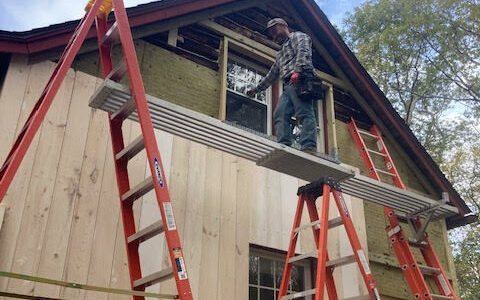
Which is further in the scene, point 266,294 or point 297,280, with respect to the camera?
point 297,280

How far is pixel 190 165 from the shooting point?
5473 millimetres

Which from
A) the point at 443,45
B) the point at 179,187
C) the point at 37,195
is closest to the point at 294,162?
the point at 179,187

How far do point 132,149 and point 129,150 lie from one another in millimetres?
29

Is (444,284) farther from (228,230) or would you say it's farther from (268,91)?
(268,91)

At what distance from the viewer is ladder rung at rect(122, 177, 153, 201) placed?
306 cm

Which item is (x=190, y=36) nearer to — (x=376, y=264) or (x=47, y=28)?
(x=47, y=28)

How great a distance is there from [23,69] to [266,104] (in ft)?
11.3

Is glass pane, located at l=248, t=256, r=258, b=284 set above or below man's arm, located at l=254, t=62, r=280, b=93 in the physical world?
below

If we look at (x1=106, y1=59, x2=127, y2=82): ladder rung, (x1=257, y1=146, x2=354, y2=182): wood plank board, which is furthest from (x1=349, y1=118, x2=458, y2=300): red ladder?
(x1=106, y1=59, x2=127, y2=82): ladder rung

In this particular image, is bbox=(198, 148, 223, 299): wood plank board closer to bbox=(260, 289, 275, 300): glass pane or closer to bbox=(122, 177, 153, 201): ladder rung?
bbox=(260, 289, 275, 300): glass pane

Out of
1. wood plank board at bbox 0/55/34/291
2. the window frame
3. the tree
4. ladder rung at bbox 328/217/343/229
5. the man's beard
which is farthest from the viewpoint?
the tree

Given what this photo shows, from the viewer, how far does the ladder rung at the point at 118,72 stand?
3.52 metres

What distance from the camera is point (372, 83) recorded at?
27.0ft

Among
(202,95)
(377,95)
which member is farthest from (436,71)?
(202,95)
